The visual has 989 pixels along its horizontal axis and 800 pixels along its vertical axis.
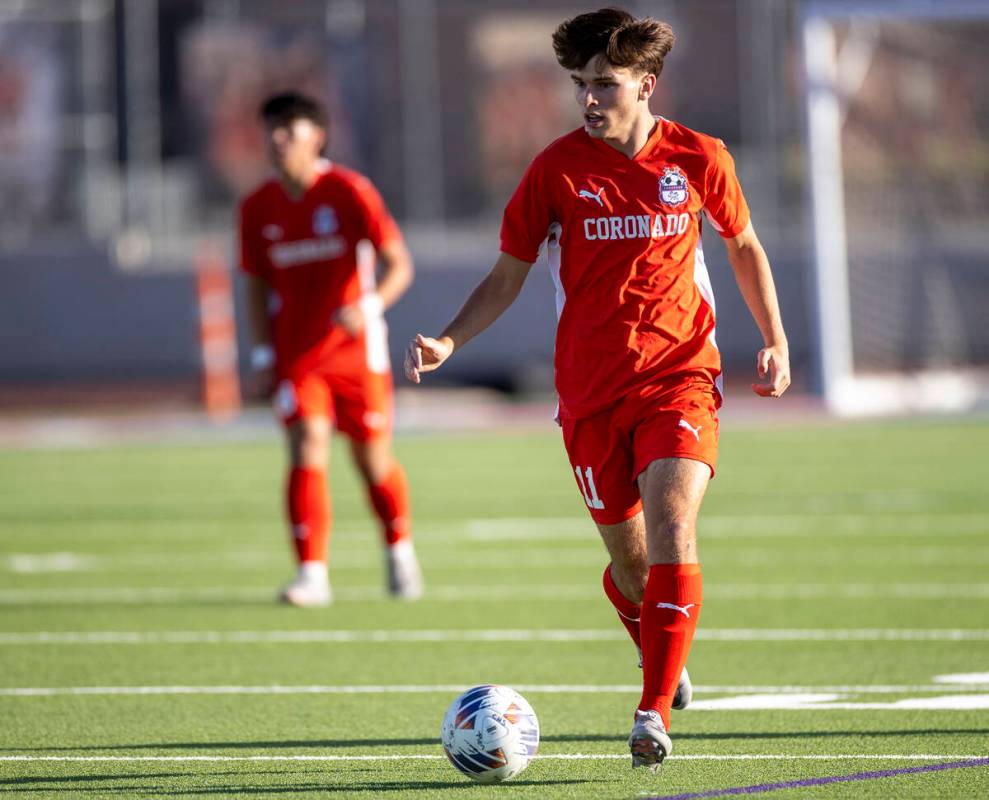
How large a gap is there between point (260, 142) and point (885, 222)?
10.1m

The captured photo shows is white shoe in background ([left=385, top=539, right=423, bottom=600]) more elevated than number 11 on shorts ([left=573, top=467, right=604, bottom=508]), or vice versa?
number 11 on shorts ([left=573, top=467, right=604, bottom=508])

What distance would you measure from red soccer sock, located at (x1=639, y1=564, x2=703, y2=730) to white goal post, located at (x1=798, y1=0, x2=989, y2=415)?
46.9 ft

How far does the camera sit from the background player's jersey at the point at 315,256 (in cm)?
950

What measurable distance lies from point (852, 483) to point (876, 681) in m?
8.10

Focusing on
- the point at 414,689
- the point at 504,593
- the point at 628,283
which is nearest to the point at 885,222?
the point at 504,593

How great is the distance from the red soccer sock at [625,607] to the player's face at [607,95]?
1.41 metres

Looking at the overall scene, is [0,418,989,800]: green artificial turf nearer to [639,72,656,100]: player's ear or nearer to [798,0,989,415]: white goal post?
[639,72,656,100]: player's ear

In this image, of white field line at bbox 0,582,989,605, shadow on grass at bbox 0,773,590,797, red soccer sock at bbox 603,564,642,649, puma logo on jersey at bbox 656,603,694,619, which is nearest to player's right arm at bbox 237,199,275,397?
white field line at bbox 0,582,989,605

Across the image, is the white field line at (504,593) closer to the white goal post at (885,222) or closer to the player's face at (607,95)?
the player's face at (607,95)

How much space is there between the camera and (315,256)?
9555mm

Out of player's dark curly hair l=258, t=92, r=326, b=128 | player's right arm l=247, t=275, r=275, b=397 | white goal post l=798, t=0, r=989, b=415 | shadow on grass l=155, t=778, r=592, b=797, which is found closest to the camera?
shadow on grass l=155, t=778, r=592, b=797

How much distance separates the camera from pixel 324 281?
9.58m

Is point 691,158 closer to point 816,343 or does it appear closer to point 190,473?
point 190,473

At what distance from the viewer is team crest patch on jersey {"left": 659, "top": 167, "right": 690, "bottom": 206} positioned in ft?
18.7
